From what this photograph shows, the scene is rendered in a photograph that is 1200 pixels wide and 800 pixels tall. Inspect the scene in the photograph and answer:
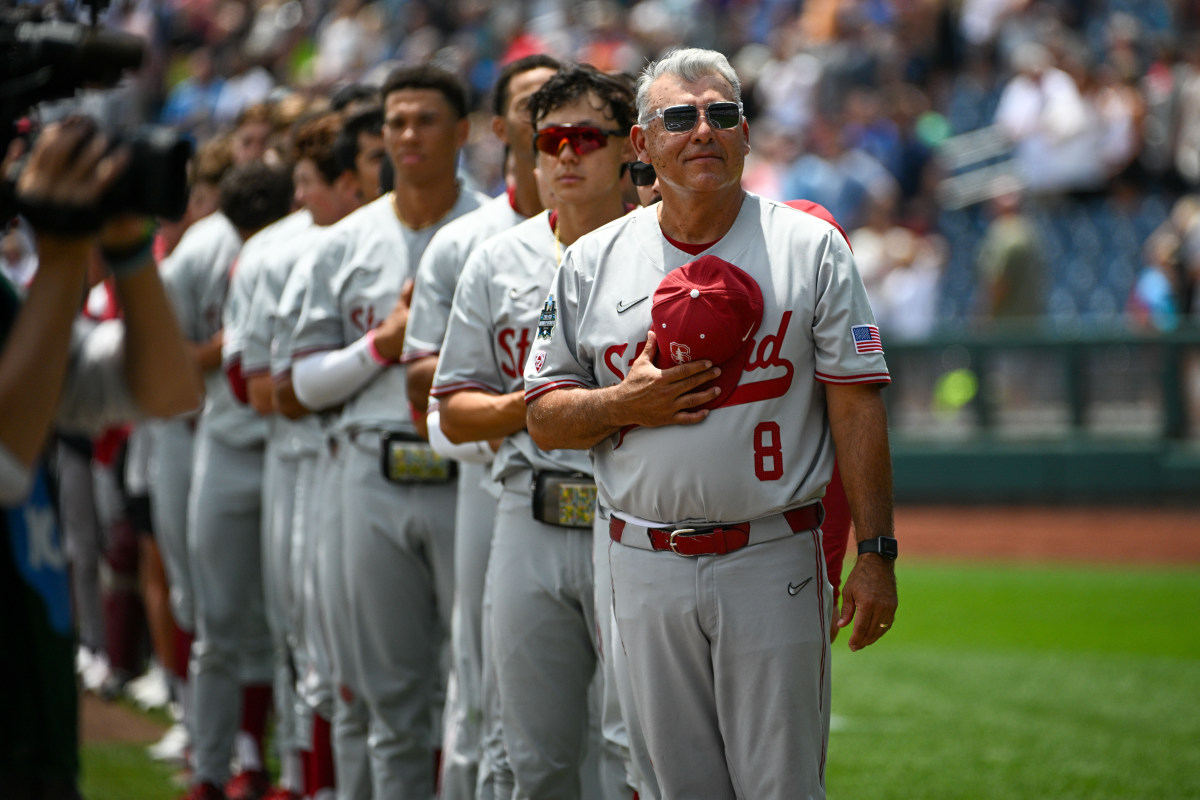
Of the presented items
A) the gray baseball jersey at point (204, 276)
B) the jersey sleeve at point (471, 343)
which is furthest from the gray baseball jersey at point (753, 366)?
the gray baseball jersey at point (204, 276)

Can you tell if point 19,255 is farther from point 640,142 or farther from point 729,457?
point 729,457

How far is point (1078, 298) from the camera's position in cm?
1505

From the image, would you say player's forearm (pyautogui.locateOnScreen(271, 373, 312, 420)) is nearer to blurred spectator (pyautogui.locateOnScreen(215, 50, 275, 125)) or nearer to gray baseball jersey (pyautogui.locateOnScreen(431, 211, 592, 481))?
gray baseball jersey (pyautogui.locateOnScreen(431, 211, 592, 481))

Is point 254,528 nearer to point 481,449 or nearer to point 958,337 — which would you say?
point 481,449

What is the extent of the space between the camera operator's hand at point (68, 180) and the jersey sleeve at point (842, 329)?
5.41 ft

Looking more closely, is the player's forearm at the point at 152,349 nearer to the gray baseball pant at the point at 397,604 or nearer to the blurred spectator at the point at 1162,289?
the gray baseball pant at the point at 397,604

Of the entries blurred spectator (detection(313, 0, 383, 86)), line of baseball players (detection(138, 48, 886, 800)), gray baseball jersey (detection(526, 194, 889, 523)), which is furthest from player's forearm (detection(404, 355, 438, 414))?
blurred spectator (detection(313, 0, 383, 86))

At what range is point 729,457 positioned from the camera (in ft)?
10.7

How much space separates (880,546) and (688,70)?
4.09 ft

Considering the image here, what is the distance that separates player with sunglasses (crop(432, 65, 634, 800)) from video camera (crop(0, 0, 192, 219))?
65.5 inches

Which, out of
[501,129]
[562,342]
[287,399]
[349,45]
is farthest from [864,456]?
[349,45]

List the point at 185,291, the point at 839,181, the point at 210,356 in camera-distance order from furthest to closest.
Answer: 1. the point at 839,181
2. the point at 185,291
3. the point at 210,356

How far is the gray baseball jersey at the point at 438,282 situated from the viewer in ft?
15.0

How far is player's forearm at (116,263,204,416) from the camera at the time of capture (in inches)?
101
